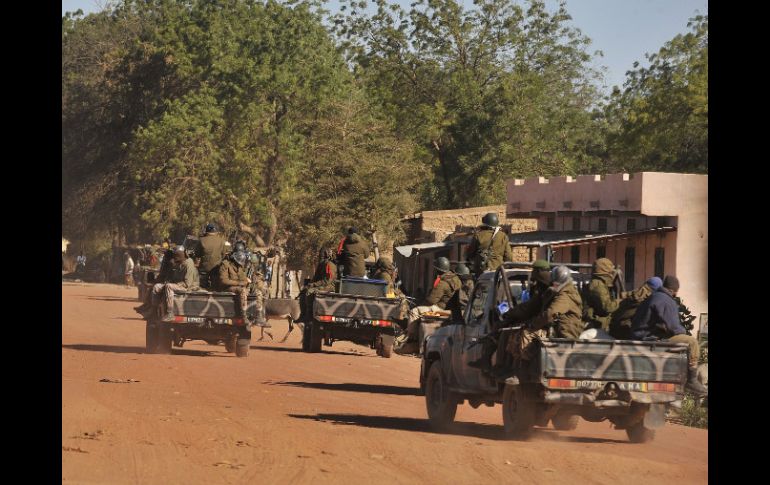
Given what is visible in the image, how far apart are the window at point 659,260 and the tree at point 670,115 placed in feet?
71.9

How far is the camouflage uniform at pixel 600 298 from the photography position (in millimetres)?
16234

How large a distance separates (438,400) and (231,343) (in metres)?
10.8

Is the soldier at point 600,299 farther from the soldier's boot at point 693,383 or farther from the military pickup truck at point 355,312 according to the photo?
the military pickup truck at point 355,312

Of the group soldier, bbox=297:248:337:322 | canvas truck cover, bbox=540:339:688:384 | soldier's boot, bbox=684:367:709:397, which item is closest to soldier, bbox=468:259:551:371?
canvas truck cover, bbox=540:339:688:384

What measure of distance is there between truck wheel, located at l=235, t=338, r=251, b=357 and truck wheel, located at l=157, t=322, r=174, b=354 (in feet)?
3.99

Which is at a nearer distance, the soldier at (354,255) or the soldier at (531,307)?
the soldier at (531,307)

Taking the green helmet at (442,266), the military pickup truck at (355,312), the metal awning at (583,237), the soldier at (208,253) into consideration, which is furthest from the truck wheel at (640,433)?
the metal awning at (583,237)

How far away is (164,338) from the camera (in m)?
25.7

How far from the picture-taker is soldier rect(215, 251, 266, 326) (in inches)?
985

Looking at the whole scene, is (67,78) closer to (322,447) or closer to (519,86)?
(519,86)

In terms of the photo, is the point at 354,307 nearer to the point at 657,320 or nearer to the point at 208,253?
the point at 208,253

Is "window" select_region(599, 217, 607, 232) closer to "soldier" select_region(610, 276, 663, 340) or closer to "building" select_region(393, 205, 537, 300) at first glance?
"building" select_region(393, 205, 537, 300)
